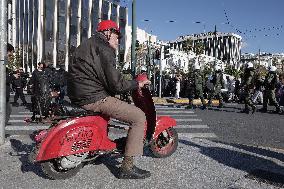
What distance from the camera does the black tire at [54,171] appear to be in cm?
399

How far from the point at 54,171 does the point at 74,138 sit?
1.37ft

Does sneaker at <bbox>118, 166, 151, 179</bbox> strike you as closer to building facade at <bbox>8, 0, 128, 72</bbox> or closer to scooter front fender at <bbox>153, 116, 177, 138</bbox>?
scooter front fender at <bbox>153, 116, 177, 138</bbox>

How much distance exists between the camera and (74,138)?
13.0ft

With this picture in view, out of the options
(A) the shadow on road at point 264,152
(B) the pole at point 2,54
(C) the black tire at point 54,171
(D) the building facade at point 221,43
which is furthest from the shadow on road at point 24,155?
(D) the building facade at point 221,43

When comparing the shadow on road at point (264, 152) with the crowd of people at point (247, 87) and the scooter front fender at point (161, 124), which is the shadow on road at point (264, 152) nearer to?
the scooter front fender at point (161, 124)

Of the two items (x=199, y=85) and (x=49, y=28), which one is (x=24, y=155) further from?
(x=49, y=28)

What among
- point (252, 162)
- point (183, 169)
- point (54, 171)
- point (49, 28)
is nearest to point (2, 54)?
point (54, 171)

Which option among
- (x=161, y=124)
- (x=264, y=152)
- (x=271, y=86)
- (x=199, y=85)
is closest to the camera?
(x=161, y=124)

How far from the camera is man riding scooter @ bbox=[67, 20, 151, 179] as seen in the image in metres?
3.94

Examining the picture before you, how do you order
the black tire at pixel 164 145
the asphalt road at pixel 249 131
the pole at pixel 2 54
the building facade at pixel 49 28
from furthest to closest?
the building facade at pixel 49 28 → the asphalt road at pixel 249 131 → the pole at pixel 2 54 → the black tire at pixel 164 145

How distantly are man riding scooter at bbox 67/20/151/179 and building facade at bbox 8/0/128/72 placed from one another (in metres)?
59.3

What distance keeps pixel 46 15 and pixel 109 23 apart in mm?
64357

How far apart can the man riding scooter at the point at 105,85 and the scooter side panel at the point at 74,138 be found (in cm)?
16

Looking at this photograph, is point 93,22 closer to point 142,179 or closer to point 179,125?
point 179,125
